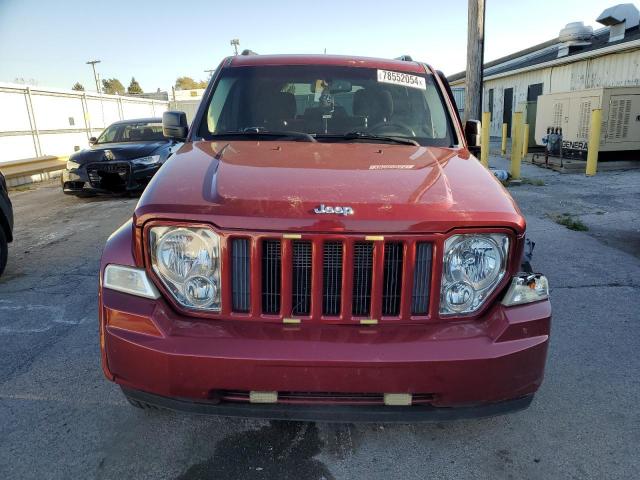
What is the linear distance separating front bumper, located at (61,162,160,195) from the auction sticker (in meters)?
6.98

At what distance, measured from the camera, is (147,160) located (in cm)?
959

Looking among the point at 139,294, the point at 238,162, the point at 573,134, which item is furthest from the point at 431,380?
the point at 573,134

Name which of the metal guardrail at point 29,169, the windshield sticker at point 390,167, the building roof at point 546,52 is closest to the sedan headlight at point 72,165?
the metal guardrail at point 29,169

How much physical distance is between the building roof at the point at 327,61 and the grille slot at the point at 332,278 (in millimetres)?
1980

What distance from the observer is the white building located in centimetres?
1456

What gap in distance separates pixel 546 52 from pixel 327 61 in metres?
25.2

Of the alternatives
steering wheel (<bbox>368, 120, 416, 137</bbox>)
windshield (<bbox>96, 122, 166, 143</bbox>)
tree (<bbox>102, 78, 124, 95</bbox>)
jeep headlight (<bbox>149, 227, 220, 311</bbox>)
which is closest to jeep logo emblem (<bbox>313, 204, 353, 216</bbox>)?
jeep headlight (<bbox>149, 227, 220, 311</bbox>)

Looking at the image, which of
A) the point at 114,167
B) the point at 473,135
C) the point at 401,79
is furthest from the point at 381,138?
the point at 114,167

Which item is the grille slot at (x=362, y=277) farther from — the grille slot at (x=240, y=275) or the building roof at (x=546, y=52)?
the building roof at (x=546, y=52)

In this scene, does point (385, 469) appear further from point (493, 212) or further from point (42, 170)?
point (42, 170)

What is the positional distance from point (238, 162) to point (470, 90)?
9463 millimetres

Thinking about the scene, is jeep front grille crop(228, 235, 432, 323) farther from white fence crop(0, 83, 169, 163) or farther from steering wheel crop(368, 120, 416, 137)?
white fence crop(0, 83, 169, 163)

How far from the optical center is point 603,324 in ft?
12.4

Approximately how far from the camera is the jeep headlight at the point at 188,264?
2086 mm
